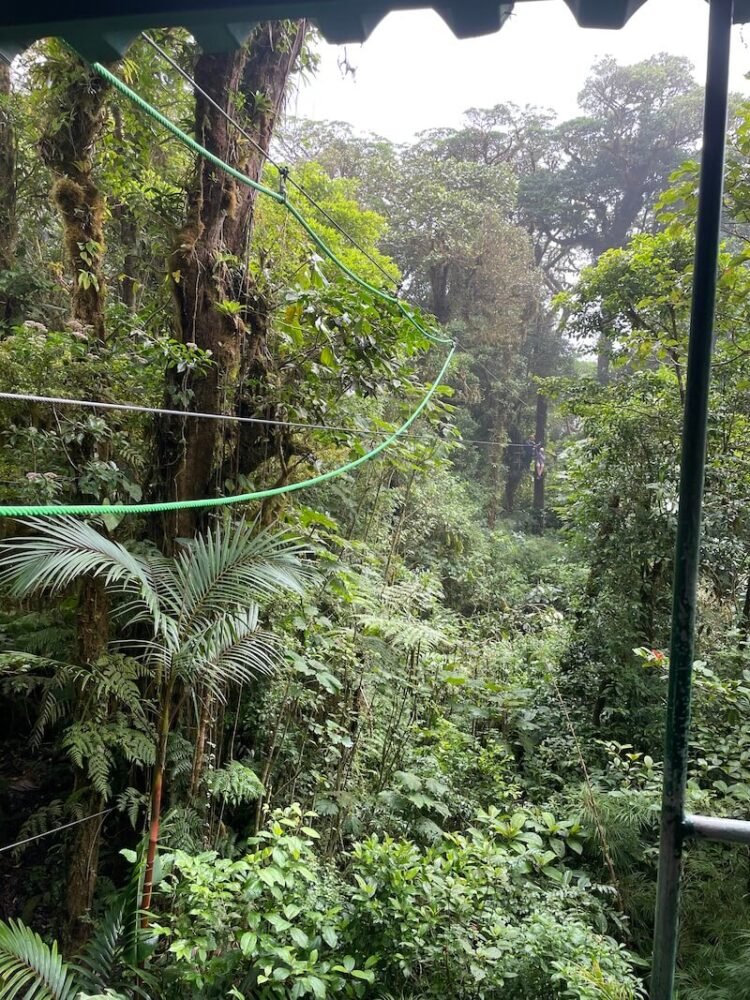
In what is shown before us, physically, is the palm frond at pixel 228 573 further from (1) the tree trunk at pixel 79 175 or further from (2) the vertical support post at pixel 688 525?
(2) the vertical support post at pixel 688 525

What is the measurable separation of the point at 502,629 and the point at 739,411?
11.3 feet

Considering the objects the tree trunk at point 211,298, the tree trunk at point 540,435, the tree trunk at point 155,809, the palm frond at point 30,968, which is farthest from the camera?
the tree trunk at point 540,435

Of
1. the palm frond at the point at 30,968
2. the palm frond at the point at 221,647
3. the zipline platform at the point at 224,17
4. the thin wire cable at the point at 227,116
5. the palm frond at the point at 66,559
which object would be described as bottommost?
the palm frond at the point at 30,968

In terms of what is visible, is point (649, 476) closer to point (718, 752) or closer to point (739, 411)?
point (739, 411)

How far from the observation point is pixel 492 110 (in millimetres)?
13461

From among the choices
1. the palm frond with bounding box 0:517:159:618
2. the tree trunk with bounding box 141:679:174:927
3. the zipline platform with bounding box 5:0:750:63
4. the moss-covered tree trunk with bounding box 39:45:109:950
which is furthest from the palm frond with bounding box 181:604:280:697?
the zipline platform with bounding box 5:0:750:63

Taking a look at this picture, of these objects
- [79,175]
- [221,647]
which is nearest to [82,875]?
[221,647]

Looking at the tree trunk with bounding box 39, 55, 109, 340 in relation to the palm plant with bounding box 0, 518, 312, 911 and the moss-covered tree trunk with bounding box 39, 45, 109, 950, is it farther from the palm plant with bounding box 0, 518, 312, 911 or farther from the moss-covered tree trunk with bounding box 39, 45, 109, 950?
the palm plant with bounding box 0, 518, 312, 911

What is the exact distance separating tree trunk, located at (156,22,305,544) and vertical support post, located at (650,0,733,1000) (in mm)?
2312

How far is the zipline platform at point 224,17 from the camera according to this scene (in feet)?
2.22

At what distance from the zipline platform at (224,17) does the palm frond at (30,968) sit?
7.69 feet

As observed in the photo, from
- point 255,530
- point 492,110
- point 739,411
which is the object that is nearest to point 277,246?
point 255,530

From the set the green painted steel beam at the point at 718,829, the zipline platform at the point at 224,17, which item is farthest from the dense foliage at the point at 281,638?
the green painted steel beam at the point at 718,829

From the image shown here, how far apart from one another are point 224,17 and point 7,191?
186 inches
